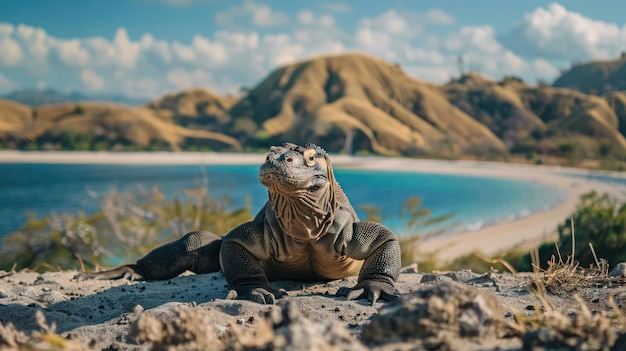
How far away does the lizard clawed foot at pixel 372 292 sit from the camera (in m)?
4.62

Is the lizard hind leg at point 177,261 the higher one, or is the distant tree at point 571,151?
the lizard hind leg at point 177,261

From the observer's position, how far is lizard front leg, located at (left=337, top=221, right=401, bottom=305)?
191 inches

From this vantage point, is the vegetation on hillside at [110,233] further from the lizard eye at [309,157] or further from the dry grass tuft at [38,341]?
the dry grass tuft at [38,341]

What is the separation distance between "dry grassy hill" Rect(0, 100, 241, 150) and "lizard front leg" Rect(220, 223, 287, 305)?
8195cm

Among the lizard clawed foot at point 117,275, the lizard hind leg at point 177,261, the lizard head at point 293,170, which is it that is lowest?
the lizard clawed foot at point 117,275

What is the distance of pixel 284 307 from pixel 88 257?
1262cm

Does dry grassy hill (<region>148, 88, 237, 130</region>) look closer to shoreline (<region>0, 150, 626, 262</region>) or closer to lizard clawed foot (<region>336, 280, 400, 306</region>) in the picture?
shoreline (<region>0, 150, 626, 262</region>)

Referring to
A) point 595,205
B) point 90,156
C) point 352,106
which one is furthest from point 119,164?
point 595,205

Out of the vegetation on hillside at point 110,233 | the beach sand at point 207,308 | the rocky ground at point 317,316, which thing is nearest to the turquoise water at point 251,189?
the vegetation on hillside at point 110,233

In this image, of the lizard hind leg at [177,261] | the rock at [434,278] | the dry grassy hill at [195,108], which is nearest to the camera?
the rock at [434,278]

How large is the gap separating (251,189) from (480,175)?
2092 cm

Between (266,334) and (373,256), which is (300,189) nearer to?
(373,256)

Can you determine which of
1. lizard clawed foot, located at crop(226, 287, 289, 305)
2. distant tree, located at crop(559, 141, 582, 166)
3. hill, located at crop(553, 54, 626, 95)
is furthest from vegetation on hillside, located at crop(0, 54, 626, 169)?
lizard clawed foot, located at crop(226, 287, 289, 305)

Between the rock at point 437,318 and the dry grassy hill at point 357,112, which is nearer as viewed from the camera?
the rock at point 437,318
